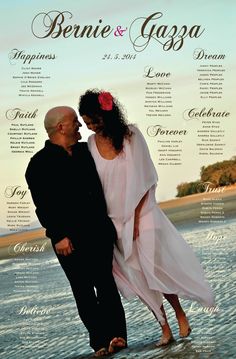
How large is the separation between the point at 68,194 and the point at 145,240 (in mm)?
493

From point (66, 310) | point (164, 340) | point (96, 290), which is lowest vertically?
point (164, 340)

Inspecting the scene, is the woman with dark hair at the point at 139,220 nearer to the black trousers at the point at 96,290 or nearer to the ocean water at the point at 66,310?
the black trousers at the point at 96,290

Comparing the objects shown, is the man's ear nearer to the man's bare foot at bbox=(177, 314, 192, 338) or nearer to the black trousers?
the black trousers

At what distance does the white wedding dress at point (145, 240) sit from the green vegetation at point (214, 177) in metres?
0.77

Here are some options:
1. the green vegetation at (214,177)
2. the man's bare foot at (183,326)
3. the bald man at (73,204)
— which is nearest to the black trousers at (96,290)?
the bald man at (73,204)

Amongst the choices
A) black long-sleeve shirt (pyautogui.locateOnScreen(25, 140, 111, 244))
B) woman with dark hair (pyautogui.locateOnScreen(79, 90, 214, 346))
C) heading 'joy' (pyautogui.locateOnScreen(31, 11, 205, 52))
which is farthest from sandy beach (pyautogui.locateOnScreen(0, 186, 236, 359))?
heading 'joy' (pyautogui.locateOnScreen(31, 11, 205, 52))

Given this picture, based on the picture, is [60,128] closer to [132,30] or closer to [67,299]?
[132,30]

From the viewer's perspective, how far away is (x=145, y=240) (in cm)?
598

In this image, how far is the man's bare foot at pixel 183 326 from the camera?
19.7ft

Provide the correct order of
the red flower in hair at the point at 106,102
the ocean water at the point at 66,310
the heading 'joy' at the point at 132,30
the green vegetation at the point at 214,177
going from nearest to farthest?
the red flower in hair at the point at 106,102 → the ocean water at the point at 66,310 → the heading 'joy' at the point at 132,30 → the green vegetation at the point at 214,177

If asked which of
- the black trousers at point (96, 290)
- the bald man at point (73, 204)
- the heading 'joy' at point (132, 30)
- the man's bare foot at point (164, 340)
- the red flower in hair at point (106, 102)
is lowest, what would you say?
the man's bare foot at point (164, 340)

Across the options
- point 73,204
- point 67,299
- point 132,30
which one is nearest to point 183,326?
point 73,204

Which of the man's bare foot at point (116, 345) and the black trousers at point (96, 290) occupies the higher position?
the black trousers at point (96, 290)

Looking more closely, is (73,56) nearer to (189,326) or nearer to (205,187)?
(205,187)
